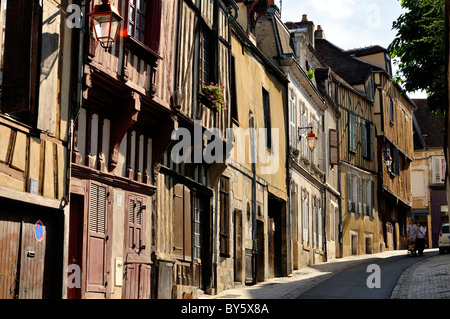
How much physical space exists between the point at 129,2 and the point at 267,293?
6.71m

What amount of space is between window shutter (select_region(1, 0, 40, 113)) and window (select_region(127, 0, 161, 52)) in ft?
9.20

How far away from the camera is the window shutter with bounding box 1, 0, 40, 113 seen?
8430mm

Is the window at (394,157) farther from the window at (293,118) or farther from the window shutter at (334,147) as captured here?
the window at (293,118)

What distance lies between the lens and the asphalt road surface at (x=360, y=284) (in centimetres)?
1393

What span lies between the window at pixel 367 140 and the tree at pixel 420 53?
14.4m

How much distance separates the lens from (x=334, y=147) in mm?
28281

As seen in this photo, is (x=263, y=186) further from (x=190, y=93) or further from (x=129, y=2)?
(x=129, y=2)

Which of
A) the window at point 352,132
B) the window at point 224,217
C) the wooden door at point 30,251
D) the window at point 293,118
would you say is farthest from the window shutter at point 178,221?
the window at point 352,132

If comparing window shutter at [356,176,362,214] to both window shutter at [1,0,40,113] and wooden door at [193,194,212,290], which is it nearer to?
wooden door at [193,194,212,290]

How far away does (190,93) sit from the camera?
13.3 m

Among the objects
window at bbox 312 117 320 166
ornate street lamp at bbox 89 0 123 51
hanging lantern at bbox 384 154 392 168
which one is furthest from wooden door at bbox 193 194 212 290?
hanging lantern at bbox 384 154 392 168

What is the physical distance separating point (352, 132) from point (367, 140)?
2.29 meters

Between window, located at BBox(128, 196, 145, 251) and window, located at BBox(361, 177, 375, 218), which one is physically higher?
window, located at BBox(361, 177, 375, 218)

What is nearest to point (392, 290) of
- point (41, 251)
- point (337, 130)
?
point (41, 251)
